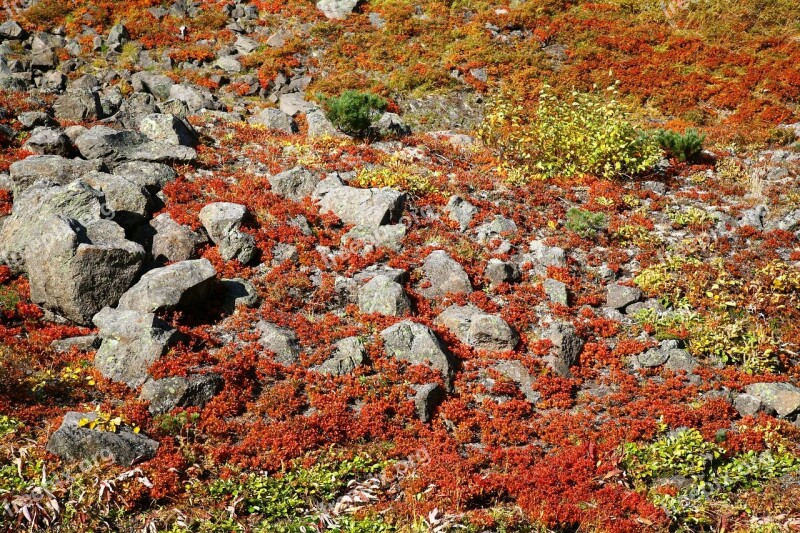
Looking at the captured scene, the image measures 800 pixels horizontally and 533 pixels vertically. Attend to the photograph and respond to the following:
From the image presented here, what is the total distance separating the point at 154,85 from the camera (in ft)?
92.4

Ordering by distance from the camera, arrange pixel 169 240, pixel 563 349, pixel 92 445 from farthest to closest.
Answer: pixel 169 240, pixel 563 349, pixel 92 445

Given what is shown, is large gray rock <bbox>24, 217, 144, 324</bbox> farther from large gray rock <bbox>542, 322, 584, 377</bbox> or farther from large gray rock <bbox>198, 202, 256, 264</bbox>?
large gray rock <bbox>542, 322, 584, 377</bbox>

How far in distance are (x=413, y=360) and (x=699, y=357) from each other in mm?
6226

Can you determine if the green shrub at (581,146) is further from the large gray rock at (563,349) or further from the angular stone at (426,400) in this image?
the angular stone at (426,400)

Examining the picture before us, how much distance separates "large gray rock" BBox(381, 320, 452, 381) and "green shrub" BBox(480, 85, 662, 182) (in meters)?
8.96

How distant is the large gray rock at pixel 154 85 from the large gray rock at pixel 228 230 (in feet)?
52.0

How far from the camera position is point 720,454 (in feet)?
31.8

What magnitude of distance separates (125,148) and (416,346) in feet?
41.3

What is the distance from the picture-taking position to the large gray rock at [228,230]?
1434cm

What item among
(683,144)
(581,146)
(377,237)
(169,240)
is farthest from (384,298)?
(683,144)

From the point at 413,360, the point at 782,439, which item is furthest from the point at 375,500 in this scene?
the point at 782,439

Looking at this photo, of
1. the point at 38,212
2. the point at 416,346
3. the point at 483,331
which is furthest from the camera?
the point at 38,212

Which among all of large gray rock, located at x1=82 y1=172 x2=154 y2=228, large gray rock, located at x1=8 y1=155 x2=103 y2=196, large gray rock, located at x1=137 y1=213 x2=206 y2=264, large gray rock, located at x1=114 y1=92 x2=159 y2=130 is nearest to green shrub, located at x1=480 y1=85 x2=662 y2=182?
large gray rock, located at x1=137 y1=213 x2=206 y2=264

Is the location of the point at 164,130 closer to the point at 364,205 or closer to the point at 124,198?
the point at 124,198
